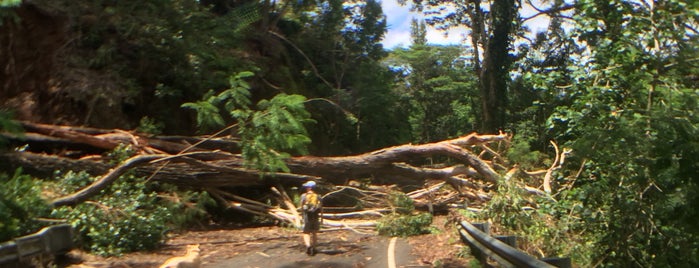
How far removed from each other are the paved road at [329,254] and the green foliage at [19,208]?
3.05 meters

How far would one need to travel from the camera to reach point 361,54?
32.1 meters

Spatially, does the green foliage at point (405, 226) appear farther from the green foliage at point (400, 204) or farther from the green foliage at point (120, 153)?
the green foliage at point (120, 153)

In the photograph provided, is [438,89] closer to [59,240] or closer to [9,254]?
[59,240]

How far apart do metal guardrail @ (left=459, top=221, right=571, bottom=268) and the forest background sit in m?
2.05

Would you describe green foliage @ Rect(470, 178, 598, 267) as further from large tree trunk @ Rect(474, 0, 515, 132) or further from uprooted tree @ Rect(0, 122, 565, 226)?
large tree trunk @ Rect(474, 0, 515, 132)

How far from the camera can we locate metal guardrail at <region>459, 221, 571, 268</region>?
7465mm

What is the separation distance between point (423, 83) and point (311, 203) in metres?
27.2

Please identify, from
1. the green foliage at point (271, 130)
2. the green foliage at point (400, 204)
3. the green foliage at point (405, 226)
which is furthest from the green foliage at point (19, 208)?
the green foliage at point (400, 204)

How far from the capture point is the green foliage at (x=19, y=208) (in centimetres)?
1187

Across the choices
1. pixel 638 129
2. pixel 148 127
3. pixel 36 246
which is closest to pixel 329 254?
pixel 36 246

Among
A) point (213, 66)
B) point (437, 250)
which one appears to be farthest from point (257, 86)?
point (437, 250)

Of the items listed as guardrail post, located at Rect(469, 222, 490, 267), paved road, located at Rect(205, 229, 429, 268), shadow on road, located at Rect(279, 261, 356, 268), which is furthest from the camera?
paved road, located at Rect(205, 229, 429, 268)

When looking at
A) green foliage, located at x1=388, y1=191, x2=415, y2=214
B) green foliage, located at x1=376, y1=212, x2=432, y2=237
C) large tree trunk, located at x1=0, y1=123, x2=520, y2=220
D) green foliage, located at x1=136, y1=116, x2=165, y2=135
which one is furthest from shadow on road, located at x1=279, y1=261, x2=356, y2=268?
green foliage, located at x1=136, y1=116, x2=165, y2=135

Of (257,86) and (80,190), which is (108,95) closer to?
(80,190)
